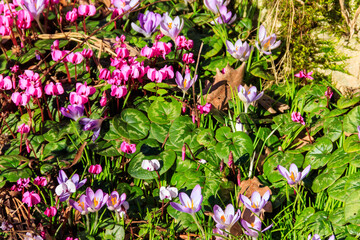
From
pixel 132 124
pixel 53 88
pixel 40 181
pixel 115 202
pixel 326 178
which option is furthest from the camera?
pixel 132 124

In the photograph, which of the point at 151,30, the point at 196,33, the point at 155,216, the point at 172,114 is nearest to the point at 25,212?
the point at 155,216

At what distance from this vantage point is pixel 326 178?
239cm

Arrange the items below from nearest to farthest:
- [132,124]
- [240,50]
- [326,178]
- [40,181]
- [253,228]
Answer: [253,228] → [326,178] → [40,181] → [132,124] → [240,50]

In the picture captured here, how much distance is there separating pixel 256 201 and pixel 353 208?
497mm

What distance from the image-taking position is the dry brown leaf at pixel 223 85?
10.1 feet

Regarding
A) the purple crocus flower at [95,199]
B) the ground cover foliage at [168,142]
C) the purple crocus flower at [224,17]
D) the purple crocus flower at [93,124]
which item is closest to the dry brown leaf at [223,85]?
the ground cover foliage at [168,142]

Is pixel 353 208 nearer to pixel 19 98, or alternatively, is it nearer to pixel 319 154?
pixel 319 154

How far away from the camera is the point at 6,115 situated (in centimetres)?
308

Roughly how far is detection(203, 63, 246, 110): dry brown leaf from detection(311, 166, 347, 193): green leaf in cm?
93

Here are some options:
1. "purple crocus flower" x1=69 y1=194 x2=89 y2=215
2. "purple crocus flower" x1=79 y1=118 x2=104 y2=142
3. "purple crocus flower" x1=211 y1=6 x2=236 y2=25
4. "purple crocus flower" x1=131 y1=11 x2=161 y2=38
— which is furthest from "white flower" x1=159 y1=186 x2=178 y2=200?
"purple crocus flower" x1=211 y1=6 x2=236 y2=25

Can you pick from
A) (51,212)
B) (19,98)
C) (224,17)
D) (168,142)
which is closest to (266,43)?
(224,17)

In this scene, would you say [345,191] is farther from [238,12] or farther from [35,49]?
[35,49]

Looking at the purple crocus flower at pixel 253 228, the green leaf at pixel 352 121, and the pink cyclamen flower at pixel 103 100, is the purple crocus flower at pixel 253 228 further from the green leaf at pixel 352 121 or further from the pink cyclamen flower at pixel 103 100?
the pink cyclamen flower at pixel 103 100

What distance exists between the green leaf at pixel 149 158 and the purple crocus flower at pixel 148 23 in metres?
1.18
